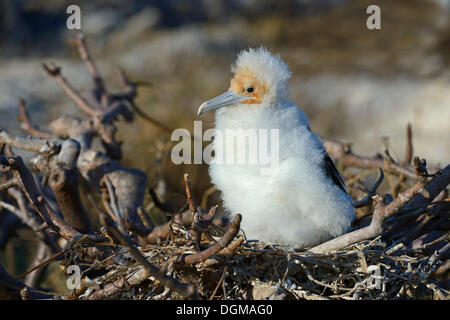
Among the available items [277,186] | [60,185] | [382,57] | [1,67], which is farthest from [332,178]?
[382,57]

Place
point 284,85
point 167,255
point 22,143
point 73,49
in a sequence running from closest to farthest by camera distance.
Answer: point 167,255, point 284,85, point 22,143, point 73,49

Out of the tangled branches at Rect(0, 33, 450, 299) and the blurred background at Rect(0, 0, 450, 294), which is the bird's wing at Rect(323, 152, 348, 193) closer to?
the tangled branches at Rect(0, 33, 450, 299)

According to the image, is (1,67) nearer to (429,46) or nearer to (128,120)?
(128,120)

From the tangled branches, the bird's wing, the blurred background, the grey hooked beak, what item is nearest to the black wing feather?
the bird's wing

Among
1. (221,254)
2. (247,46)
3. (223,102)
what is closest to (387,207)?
(221,254)

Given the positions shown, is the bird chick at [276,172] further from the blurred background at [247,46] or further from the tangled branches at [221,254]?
the blurred background at [247,46]

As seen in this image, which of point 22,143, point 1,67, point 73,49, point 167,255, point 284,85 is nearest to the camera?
point 167,255
